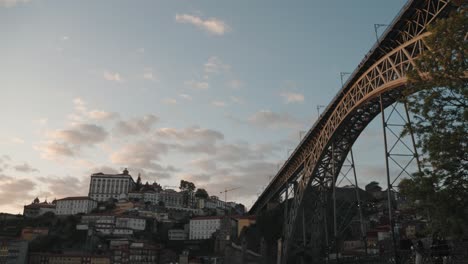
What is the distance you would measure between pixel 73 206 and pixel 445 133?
12615cm

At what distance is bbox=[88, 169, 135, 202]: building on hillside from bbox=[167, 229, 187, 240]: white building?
3203cm

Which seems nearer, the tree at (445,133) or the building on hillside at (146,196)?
the tree at (445,133)

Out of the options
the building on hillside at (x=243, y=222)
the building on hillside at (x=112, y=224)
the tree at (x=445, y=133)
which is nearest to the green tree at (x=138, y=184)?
the building on hillside at (x=112, y=224)

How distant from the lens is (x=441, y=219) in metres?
13.4

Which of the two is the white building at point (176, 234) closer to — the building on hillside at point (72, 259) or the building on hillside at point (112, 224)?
the building on hillside at point (112, 224)

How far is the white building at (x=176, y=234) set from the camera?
375 ft

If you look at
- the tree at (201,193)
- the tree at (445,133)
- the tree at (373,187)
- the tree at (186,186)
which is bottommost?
the tree at (445,133)

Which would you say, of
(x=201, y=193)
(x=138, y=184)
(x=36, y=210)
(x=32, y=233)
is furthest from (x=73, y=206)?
(x=201, y=193)

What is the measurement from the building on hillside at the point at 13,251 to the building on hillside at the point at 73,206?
29.6 m

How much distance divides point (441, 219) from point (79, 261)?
88420mm

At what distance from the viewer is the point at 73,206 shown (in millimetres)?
125750

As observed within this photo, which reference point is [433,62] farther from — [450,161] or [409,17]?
[409,17]

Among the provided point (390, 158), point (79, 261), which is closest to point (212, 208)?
point (79, 261)

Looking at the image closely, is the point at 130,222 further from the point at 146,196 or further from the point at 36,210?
the point at 36,210
